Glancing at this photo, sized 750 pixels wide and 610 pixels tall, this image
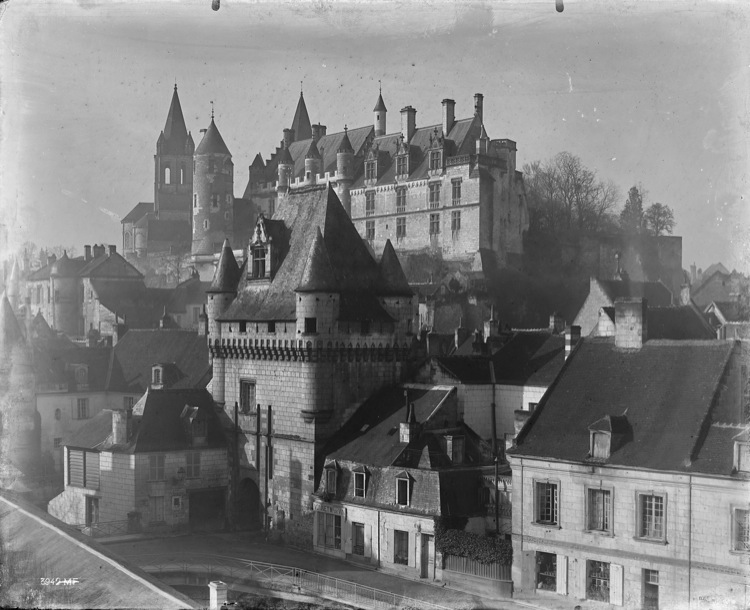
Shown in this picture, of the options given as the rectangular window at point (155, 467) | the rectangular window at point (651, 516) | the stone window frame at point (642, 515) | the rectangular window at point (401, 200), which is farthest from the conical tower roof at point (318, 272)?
the rectangular window at point (401, 200)

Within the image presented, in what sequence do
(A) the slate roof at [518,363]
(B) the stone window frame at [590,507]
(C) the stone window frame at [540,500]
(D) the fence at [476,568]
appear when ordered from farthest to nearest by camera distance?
1. (A) the slate roof at [518,363]
2. (D) the fence at [476,568]
3. (C) the stone window frame at [540,500]
4. (B) the stone window frame at [590,507]

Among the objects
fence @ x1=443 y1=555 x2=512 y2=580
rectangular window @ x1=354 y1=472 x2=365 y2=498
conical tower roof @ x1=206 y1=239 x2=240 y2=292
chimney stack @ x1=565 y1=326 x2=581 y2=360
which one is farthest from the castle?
fence @ x1=443 y1=555 x2=512 y2=580

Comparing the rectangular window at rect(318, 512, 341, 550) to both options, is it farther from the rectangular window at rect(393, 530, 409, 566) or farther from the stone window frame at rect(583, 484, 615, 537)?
the stone window frame at rect(583, 484, 615, 537)

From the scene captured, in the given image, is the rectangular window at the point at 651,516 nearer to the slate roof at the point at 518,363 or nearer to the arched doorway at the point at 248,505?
the slate roof at the point at 518,363

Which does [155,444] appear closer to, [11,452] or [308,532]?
[308,532]

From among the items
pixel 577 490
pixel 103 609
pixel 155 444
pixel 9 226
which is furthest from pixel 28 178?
pixel 577 490

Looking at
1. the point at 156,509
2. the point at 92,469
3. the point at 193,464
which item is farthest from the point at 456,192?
the point at 156,509

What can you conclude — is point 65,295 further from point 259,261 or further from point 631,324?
point 631,324

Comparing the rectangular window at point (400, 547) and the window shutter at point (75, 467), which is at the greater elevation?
the window shutter at point (75, 467)
